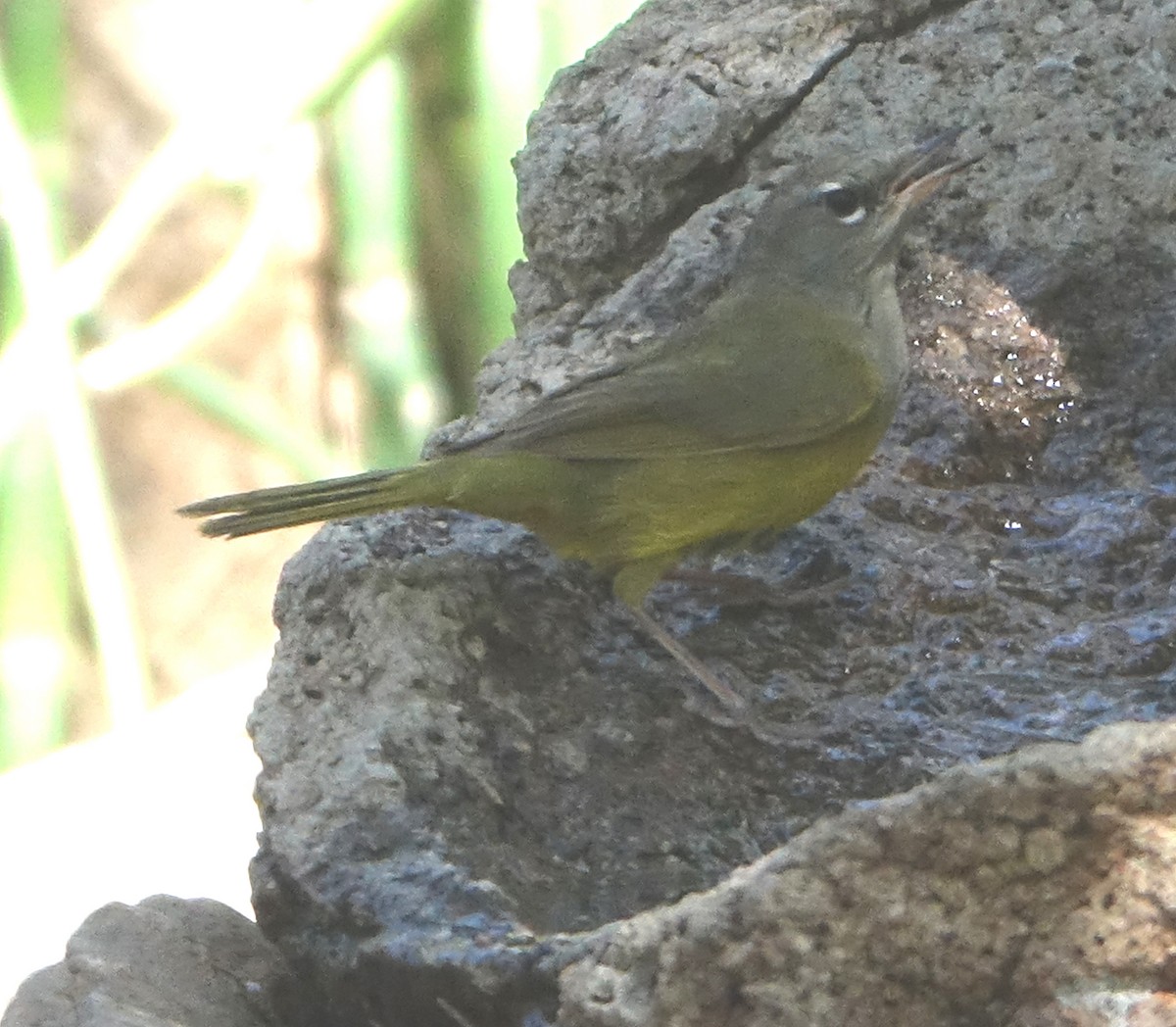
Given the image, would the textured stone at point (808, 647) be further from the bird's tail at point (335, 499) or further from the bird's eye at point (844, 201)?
the bird's eye at point (844, 201)

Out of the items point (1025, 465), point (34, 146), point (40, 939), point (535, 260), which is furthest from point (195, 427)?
point (1025, 465)

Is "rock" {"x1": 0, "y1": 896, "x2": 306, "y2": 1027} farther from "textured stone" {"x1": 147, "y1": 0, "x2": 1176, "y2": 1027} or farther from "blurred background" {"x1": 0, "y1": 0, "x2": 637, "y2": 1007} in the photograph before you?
"blurred background" {"x1": 0, "y1": 0, "x2": 637, "y2": 1007}

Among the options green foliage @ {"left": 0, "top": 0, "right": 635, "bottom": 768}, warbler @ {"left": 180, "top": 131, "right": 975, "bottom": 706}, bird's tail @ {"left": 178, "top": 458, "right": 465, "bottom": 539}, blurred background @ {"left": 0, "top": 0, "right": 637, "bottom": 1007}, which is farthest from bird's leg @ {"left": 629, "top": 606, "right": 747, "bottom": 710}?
green foliage @ {"left": 0, "top": 0, "right": 635, "bottom": 768}

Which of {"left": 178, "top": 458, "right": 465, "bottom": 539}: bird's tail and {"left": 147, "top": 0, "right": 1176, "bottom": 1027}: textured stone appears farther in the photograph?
{"left": 178, "top": 458, "right": 465, "bottom": 539}: bird's tail

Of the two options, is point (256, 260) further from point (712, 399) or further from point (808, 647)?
point (808, 647)

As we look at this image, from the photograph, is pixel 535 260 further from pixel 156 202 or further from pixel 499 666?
pixel 156 202

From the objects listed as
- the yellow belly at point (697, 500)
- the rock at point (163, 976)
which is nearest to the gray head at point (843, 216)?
the yellow belly at point (697, 500)
